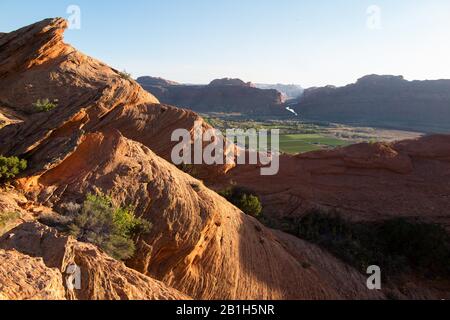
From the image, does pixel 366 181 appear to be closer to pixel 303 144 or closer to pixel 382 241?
pixel 382 241

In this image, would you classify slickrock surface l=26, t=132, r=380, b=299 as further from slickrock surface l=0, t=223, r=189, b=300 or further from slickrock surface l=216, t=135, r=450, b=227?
slickrock surface l=216, t=135, r=450, b=227

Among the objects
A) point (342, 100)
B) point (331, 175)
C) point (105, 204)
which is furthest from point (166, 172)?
point (342, 100)

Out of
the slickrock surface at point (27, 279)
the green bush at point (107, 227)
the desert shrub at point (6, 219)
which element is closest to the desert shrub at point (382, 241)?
the green bush at point (107, 227)

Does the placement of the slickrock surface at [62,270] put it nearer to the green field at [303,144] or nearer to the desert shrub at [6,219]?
the desert shrub at [6,219]

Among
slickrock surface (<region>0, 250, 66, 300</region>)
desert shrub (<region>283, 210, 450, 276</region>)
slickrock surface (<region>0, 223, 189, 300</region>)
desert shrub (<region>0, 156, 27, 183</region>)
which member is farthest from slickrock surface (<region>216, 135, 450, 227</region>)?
slickrock surface (<region>0, 250, 66, 300</region>)

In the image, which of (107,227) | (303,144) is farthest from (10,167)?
(303,144)
